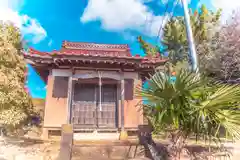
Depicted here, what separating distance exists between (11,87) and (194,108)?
7404 mm

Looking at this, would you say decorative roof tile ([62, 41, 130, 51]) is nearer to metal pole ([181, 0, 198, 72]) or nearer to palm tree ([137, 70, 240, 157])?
metal pole ([181, 0, 198, 72])

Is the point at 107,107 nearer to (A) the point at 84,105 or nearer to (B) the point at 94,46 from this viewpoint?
(A) the point at 84,105

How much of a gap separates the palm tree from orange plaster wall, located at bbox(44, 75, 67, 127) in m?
5.26

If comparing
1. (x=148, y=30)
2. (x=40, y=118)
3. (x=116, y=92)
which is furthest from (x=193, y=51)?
(x=40, y=118)

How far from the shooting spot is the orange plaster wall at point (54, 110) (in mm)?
8523

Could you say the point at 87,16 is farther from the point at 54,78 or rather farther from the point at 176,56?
the point at 54,78

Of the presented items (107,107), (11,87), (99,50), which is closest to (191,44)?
(107,107)

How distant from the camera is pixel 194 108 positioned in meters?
4.45

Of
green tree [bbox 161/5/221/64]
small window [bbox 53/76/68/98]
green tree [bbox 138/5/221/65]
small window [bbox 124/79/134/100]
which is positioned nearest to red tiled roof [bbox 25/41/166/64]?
small window [bbox 124/79/134/100]

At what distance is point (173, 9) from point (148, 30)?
9.30 feet

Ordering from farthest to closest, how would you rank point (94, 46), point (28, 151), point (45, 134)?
point (94, 46) → point (45, 134) → point (28, 151)

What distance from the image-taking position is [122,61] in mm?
8273

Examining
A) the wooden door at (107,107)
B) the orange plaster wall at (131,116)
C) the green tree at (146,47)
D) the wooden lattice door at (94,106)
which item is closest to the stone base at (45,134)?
the wooden lattice door at (94,106)

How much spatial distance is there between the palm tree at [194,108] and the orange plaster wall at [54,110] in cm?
526
